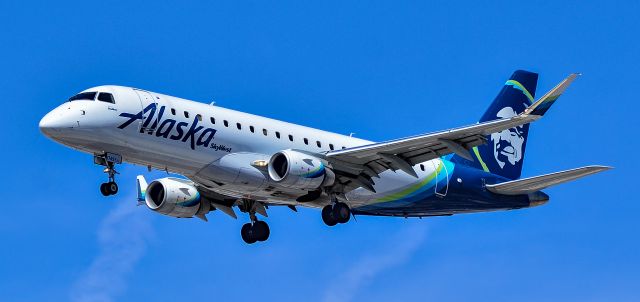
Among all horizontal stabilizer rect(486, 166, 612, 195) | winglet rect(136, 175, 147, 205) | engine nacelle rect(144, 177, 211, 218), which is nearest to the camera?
horizontal stabilizer rect(486, 166, 612, 195)

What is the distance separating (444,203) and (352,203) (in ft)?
12.7

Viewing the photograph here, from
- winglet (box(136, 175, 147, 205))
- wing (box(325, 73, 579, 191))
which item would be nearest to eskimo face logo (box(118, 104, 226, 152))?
wing (box(325, 73, 579, 191))

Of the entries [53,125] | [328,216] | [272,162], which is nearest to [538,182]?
[328,216]

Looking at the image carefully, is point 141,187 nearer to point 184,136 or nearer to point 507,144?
point 184,136

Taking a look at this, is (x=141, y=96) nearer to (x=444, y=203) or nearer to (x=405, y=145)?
(x=405, y=145)

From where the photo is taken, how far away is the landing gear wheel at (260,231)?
5466 cm

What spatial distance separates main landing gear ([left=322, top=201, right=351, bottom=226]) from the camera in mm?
50250

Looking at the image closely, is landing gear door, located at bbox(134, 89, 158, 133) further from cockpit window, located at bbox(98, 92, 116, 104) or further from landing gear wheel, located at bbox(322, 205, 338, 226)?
landing gear wheel, located at bbox(322, 205, 338, 226)

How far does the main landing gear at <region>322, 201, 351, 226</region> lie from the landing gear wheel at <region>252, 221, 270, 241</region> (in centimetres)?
475

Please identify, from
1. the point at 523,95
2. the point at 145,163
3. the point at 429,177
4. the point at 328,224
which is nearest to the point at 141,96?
the point at 145,163

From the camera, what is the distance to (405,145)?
159ft

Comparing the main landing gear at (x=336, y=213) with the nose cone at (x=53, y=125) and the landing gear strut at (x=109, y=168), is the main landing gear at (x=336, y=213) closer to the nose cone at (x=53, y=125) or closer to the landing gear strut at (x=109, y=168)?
the landing gear strut at (x=109, y=168)

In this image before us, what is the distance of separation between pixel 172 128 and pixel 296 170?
469cm

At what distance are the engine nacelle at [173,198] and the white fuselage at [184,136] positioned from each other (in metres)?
3.11
